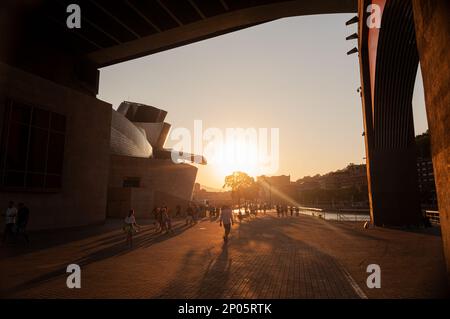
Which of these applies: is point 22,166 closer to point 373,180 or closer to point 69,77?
point 69,77

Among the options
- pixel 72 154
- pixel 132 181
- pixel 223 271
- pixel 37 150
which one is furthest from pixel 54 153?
pixel 132 181

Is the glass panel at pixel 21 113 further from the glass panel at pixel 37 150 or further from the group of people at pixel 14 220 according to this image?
the group of people at pixel 14 220

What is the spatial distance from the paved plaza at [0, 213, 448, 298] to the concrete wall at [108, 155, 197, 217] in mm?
22225

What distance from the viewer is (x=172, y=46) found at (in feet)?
94.8

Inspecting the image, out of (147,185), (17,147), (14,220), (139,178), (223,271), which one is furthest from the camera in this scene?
(147,185)

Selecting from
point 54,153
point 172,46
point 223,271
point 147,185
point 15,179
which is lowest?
point 223,271

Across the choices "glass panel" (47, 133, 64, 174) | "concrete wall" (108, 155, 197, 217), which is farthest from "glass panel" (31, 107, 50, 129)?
"concrete wall" (108, 155, 197, 217)

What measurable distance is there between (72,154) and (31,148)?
298 centimetres

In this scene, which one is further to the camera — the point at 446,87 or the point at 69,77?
the point at 69,77

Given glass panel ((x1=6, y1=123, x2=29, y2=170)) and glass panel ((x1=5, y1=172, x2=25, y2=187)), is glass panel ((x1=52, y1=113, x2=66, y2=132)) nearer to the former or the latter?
glass panel ((x1=6, y1=123, x2=29, y2=170))

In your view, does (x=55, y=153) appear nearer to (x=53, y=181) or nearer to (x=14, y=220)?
(x=53, y=181)
